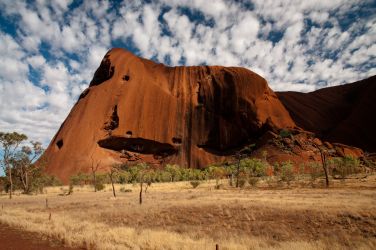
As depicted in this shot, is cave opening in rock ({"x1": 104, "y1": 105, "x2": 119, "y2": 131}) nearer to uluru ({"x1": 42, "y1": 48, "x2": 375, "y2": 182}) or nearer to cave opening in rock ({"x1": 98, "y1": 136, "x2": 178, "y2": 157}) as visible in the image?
uluru ({"x1": 42, "y1": 48, "x2": 375, "y2": 182})

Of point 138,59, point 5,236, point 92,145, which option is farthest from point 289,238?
point 138,59

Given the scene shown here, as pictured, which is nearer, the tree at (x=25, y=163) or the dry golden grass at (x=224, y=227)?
the dry golden grass at (x=224, y=227)

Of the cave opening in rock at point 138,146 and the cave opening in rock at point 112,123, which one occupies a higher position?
the cave opening in rock at point 112,123

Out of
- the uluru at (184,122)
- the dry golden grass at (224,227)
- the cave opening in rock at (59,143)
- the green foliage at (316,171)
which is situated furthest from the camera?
the cave opening in rock at (59,143)

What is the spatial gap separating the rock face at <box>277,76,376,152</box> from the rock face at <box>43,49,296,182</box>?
16670 mm

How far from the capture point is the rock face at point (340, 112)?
112375 millimetres

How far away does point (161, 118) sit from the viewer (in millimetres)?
111562

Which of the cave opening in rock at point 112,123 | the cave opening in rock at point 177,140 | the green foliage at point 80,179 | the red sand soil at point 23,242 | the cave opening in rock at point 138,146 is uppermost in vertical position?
the cave opening in rock at point 112,123

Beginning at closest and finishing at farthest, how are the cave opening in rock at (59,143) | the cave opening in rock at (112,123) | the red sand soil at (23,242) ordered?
the red sand soil at (23,242) < the cave opening in rock at (59,143) < the cave opening in rock at (112,123)

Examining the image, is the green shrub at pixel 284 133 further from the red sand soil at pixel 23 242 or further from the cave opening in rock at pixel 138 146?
the red sand soil at pixel 23 242

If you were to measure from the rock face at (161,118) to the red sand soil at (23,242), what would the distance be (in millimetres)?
79366

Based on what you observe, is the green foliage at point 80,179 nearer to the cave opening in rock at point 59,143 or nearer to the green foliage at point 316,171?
the cave opening in rock at point 59,143

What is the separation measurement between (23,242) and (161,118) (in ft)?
321

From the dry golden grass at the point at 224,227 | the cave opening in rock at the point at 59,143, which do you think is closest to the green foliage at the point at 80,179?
the cave opening in rock at the point at 59,143
